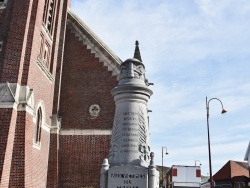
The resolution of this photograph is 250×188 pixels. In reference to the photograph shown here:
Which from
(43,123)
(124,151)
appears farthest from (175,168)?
(124,151)

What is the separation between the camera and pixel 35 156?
15.3 meters

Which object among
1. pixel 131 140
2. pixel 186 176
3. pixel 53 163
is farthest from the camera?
pixel 186 176

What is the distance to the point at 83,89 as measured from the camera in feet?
63.3

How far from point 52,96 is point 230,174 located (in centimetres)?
3164

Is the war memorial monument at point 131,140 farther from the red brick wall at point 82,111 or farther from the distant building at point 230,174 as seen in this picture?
the distant building at point 230,174

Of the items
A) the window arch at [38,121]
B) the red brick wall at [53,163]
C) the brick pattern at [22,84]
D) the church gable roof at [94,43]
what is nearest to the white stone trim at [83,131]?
the red brick wall at [53,163]

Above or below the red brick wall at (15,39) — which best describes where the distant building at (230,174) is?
below

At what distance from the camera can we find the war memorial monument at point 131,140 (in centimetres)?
830

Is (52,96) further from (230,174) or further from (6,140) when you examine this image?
(230,174)

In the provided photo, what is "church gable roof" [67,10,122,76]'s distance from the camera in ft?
63.6

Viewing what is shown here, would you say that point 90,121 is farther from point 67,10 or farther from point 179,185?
point 179,185

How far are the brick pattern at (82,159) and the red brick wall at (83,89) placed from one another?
778 millimetres

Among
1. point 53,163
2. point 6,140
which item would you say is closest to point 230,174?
point 53,163

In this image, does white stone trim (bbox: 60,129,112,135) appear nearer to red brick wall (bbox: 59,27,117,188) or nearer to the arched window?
red brick wall (bbox: 59,27,117,188)
